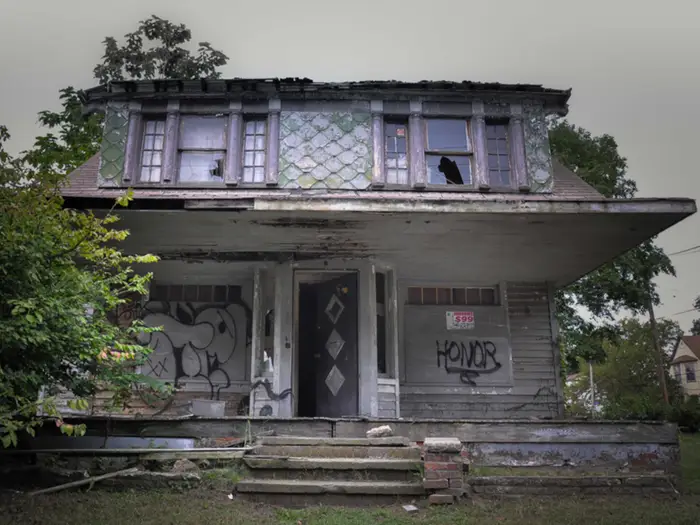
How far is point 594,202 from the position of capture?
798cm

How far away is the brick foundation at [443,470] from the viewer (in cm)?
598

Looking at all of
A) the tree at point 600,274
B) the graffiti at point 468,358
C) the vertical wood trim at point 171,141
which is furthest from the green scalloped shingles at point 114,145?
the tree at point 600,274

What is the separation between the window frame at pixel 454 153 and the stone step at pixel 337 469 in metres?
4.94

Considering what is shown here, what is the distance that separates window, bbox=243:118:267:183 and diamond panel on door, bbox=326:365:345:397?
3.34 meters

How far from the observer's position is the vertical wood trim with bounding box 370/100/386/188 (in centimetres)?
996

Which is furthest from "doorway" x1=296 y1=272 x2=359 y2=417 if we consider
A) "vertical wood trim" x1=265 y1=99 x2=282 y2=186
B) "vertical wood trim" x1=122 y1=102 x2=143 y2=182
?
"vertical wood trim" x1=122 y1=102 x2=143 y2=182

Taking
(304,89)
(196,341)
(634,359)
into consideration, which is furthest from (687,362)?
(196,341)

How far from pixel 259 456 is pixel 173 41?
17.1 meters

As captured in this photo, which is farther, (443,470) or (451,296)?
(451,296)

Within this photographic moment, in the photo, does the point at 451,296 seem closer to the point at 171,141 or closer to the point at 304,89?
the point at 304,89

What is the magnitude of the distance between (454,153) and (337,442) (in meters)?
5.30

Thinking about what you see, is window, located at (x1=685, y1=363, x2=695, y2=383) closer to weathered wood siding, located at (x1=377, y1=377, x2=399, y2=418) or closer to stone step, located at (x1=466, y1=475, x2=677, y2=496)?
weathered wood siding, located at (x1=377, y1=377, x2=399, y2=418)

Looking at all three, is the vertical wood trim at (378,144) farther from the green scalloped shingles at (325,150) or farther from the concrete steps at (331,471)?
the concrete steps at (331,471)

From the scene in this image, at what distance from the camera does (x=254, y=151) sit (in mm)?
10180
